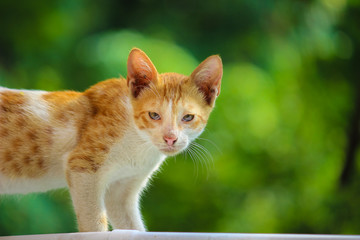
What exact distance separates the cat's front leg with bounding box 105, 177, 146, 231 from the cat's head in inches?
7.7

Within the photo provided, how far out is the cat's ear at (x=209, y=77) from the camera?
46.6 inches

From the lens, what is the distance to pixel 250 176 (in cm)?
299

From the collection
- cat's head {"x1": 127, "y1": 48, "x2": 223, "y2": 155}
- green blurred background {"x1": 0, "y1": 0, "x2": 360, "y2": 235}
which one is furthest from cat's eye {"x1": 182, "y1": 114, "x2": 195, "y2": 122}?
green blurred background {"x1": 0, "y1": 0, "x2": 360, "y2": 235}

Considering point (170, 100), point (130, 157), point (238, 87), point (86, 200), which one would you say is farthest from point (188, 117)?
point (238, 87)

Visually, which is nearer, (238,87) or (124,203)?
(124,203)

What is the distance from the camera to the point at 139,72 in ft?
3.94

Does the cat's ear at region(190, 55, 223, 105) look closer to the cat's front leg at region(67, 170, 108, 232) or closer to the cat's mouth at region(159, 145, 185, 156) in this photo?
the cat's mouth at region(159, 145, 185, 156)

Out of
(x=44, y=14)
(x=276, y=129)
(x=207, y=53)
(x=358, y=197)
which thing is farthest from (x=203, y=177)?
(x=44, y=14)

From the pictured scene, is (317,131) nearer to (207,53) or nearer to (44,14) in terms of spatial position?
(207,53)

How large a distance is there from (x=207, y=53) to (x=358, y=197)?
1.22 metres

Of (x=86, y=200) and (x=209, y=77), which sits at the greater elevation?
(x=209, y=77)

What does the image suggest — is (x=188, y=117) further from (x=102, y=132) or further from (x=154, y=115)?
(x=102, y=132)

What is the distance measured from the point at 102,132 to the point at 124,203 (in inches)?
9.0

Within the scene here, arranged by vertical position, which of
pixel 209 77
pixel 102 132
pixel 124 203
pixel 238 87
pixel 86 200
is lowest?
pixel 238 87
